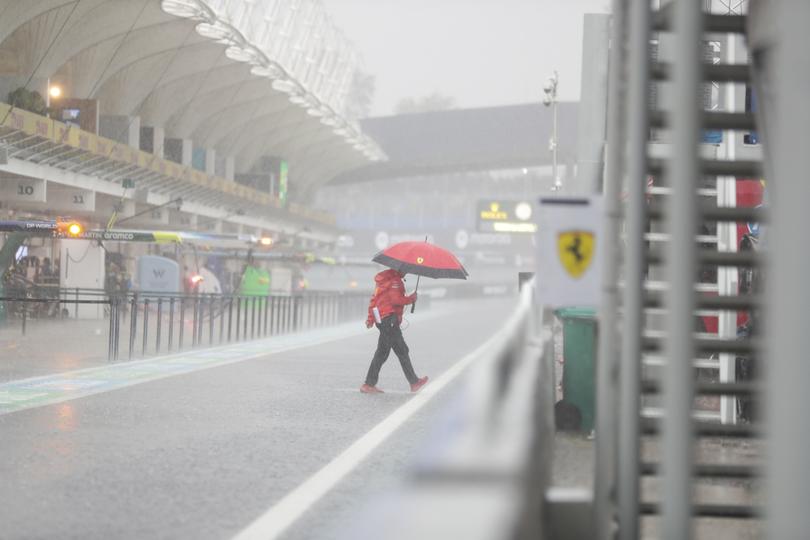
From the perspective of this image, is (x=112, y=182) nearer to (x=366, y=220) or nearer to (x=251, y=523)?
(x=251, y=523)

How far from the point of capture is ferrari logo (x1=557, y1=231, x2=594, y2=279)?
6281 mm

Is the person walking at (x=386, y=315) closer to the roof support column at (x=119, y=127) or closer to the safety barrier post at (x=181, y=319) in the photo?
the safety barrier post at (x=181, y=319)

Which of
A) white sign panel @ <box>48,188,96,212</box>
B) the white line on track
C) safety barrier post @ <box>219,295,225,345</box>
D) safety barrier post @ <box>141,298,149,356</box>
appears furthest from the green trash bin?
white sign panel @ <box>48,188,96,212</box>

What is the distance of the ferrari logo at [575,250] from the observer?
A: 6.28 metres

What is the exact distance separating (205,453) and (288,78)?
49562mm

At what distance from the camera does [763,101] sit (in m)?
4.82

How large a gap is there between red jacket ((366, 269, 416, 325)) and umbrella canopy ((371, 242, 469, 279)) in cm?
14

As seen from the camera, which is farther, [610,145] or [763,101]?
[610,145]

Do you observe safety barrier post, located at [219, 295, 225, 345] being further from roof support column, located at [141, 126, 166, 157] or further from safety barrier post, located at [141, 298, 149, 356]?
roof support column, located at [141, 126, 166, 157]

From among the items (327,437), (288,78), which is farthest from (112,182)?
(327,437)

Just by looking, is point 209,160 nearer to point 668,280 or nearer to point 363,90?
point 668,280

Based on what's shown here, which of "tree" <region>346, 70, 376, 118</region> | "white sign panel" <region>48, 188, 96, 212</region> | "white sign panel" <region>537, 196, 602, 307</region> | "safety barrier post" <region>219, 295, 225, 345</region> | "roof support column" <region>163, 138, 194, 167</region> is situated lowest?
"safety barrier post" <region>219, 295, 225, 345</region>

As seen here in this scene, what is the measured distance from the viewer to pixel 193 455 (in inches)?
413

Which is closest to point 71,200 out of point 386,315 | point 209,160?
point 209,160
